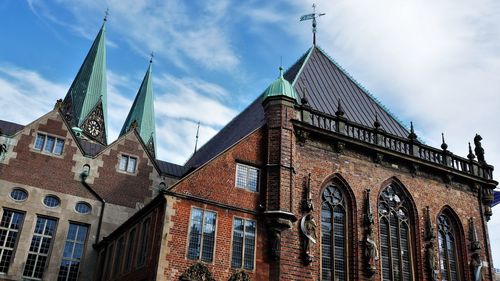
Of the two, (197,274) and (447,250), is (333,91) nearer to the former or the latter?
(447,250)

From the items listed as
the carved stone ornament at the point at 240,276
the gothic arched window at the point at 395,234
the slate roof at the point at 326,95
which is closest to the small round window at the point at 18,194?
the slate roof at the point at 326,95

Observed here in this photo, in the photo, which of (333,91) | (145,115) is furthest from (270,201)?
(145,115)

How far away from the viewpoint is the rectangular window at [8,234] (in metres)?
21.1

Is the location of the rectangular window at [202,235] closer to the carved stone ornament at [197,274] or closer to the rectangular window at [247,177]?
the carved stone ornament at [197,274]

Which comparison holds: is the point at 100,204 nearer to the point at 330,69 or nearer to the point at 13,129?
the point at 13,129

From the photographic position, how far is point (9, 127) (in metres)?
24.3

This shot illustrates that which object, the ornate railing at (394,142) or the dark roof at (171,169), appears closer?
the ornate railing at (394,142)

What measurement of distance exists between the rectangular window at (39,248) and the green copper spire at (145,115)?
951 inches

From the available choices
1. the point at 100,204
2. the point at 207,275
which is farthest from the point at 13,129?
the point at 207,275

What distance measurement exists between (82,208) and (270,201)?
392 inches

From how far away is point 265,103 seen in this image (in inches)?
783

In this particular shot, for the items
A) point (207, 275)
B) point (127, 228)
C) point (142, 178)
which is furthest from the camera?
point (142, 178)

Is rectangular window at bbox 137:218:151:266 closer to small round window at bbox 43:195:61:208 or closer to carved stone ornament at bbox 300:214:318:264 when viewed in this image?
carved stone ornament at bbox 300:214:318:264

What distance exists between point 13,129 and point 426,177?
18947 millimetres
